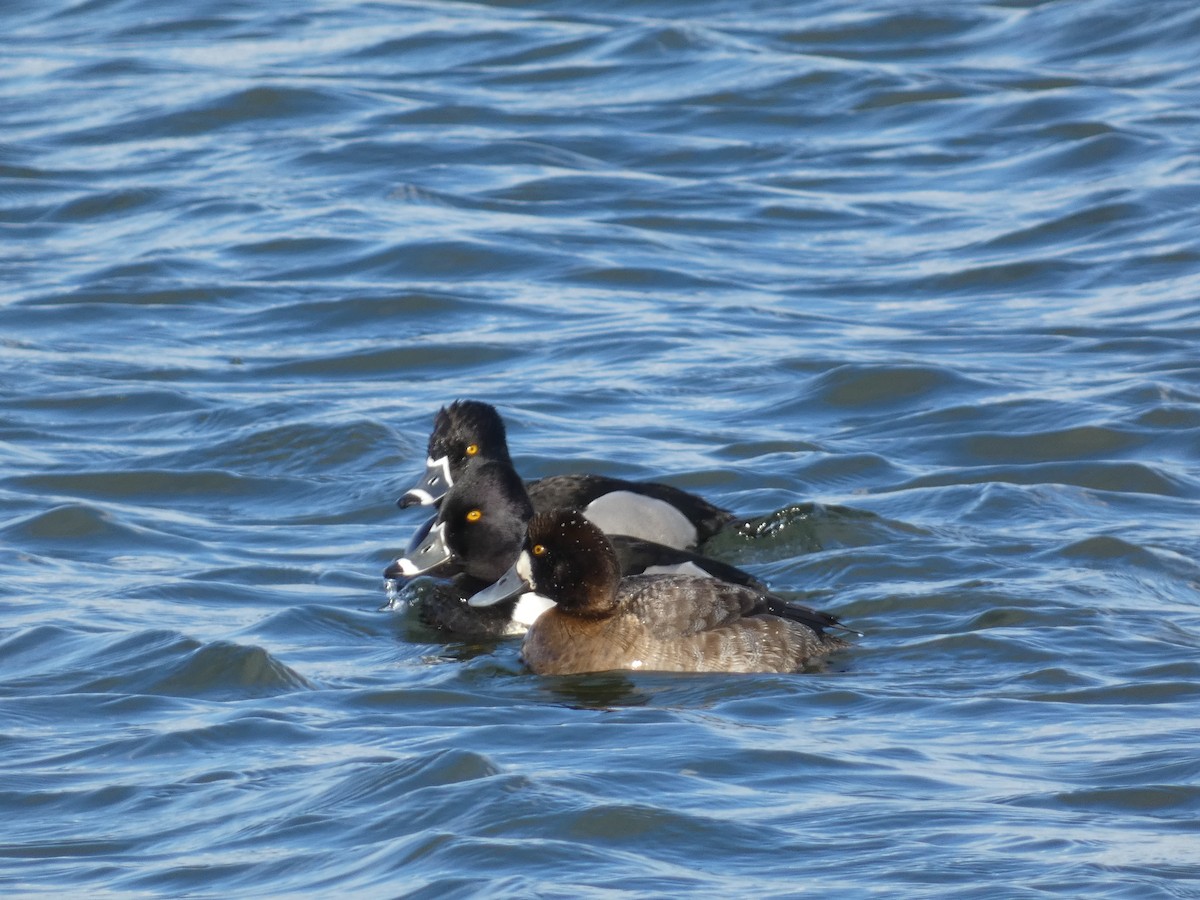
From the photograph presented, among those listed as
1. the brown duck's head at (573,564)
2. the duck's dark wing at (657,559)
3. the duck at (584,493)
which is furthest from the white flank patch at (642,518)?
the brown duck's head at (573,564)

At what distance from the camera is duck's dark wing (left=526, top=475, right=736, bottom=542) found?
31.3ft

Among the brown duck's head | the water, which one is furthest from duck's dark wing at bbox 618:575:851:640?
the water

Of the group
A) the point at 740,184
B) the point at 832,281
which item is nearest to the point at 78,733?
the point at 832,281

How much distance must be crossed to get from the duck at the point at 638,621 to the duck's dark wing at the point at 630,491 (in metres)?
1.29

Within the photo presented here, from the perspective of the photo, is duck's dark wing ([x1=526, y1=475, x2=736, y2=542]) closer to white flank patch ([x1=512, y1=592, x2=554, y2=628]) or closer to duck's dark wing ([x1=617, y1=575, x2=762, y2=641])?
white flank patch ([x1=512, y1=592, x2=554, y2=628])

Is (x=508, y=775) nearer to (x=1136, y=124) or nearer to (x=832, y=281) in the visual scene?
(x=832, y=281)

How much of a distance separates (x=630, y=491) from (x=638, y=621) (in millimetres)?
1655

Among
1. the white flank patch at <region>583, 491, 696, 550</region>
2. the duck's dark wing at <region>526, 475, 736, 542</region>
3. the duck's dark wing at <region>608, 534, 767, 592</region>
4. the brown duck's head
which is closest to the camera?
the brown duck's head

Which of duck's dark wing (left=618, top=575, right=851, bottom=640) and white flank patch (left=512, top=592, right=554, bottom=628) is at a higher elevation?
duck's dark wing (left=618, top=575, right=851, bottom=640)

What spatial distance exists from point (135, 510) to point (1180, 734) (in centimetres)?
558

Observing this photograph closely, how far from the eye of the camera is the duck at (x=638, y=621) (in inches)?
302

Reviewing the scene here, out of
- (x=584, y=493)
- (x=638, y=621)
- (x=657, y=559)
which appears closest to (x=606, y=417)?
(x=584, y=493)

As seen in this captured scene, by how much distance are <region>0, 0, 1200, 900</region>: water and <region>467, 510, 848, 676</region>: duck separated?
13cm

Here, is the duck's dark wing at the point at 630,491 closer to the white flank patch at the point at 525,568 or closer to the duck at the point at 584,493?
the duck at the point at 584,493
